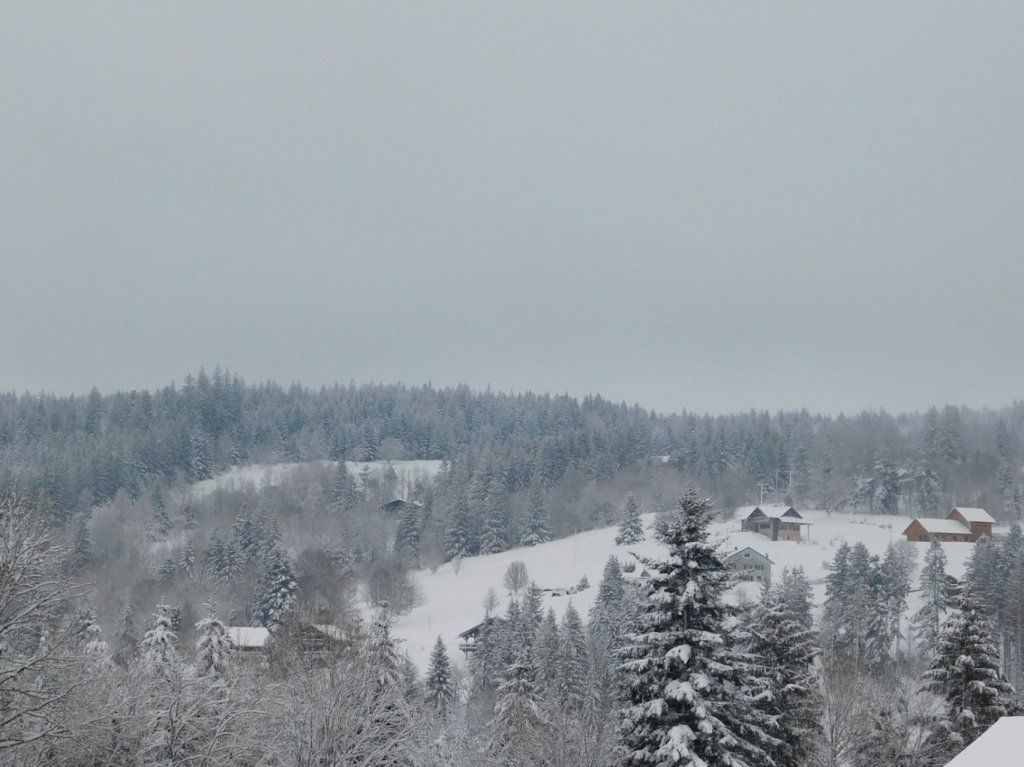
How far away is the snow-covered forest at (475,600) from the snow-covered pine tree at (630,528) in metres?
0.52

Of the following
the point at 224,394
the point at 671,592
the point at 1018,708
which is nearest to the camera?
the point at 671,592

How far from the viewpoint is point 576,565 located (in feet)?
305

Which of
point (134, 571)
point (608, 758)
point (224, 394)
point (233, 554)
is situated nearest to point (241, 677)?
point (608, 758)

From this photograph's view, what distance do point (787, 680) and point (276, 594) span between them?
55.6m

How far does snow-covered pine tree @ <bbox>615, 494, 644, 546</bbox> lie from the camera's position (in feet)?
322

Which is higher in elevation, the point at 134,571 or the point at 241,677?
the point at 241,677

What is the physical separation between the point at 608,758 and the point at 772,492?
123501 mm

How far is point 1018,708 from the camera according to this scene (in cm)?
2672

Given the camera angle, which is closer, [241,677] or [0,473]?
[241,677]

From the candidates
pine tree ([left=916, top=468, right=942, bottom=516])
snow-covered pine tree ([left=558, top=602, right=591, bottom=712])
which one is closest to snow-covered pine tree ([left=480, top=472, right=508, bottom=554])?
snow-covered pine tree ([left=558, top=602, right=591, bottom=712])

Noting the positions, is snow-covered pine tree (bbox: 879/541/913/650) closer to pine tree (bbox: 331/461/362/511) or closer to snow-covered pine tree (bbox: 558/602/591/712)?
snow-covered pine tree (bbox: 558/602/591/712)

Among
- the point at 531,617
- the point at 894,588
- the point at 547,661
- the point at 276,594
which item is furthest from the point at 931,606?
the point at 276,594

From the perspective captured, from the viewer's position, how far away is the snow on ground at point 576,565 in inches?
2933

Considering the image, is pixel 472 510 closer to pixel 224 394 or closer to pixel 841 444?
pixel 841 444
